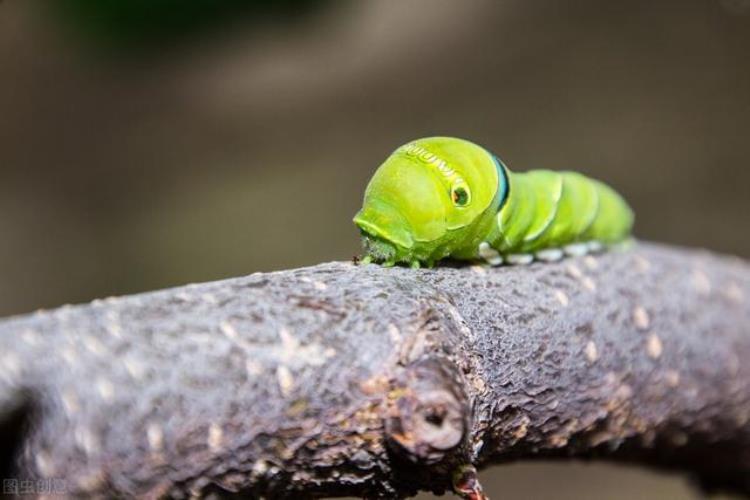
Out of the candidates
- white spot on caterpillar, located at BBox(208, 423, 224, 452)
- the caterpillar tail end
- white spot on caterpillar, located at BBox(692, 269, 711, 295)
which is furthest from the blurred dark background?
white spot on caterpillar, located at BBox(208, 423, 224, 452)

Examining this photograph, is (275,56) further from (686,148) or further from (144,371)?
(144,371)

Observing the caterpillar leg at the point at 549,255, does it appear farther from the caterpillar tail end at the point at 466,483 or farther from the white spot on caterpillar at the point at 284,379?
the white spot on caterpillar at the point at 284,379

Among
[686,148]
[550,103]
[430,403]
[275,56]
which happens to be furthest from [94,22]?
[430,403]

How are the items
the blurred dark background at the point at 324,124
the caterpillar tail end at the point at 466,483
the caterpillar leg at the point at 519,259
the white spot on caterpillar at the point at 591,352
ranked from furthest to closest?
1. the blurred dark background at the point at 324,124
2. the caterpillar leg at the point at 519,259
3. the white spot on caterpillar at the point at 591,352
4. the caterpillar tail end at the point at 466,483

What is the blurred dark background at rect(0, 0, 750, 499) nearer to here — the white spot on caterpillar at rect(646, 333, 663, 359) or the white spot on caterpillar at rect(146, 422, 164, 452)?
the white spot on caterpillar at rect(646, 333, 663, 359)

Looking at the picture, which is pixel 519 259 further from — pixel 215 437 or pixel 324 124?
pixel 324 124

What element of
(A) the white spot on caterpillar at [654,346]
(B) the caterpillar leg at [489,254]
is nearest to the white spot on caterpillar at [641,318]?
(A) the white spot on caterpillar at [654,346]
